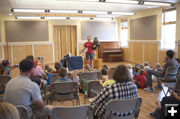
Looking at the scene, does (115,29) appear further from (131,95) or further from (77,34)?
(131,95)

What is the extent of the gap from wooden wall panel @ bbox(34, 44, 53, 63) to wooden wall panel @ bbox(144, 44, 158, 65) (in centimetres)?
575

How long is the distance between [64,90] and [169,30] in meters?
6.89

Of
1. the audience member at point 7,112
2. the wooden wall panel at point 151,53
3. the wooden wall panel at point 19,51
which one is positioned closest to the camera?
the audience member at point 7,112

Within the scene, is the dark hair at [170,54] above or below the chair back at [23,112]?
above

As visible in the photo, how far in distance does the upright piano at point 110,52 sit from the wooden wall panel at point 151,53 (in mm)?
2344

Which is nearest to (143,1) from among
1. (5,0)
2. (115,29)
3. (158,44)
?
(158,44)

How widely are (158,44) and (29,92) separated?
Result: 26.4 feet

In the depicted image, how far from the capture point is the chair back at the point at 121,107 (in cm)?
204

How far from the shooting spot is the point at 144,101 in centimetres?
437

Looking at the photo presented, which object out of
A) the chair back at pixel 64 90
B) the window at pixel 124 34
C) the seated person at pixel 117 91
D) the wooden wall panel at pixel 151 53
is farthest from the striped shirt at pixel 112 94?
the window at pixel 124 34

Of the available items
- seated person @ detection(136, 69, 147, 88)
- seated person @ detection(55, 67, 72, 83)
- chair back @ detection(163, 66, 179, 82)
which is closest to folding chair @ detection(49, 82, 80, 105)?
seated person @ detection(55, 67, 72, 83)

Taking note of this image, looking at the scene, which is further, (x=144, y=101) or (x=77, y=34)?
(x=77, y=34)

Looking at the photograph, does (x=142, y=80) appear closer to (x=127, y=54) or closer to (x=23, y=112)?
(x=23, y=112)

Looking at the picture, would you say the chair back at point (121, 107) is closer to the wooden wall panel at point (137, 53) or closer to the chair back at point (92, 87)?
the chair back at point (92, 87)
